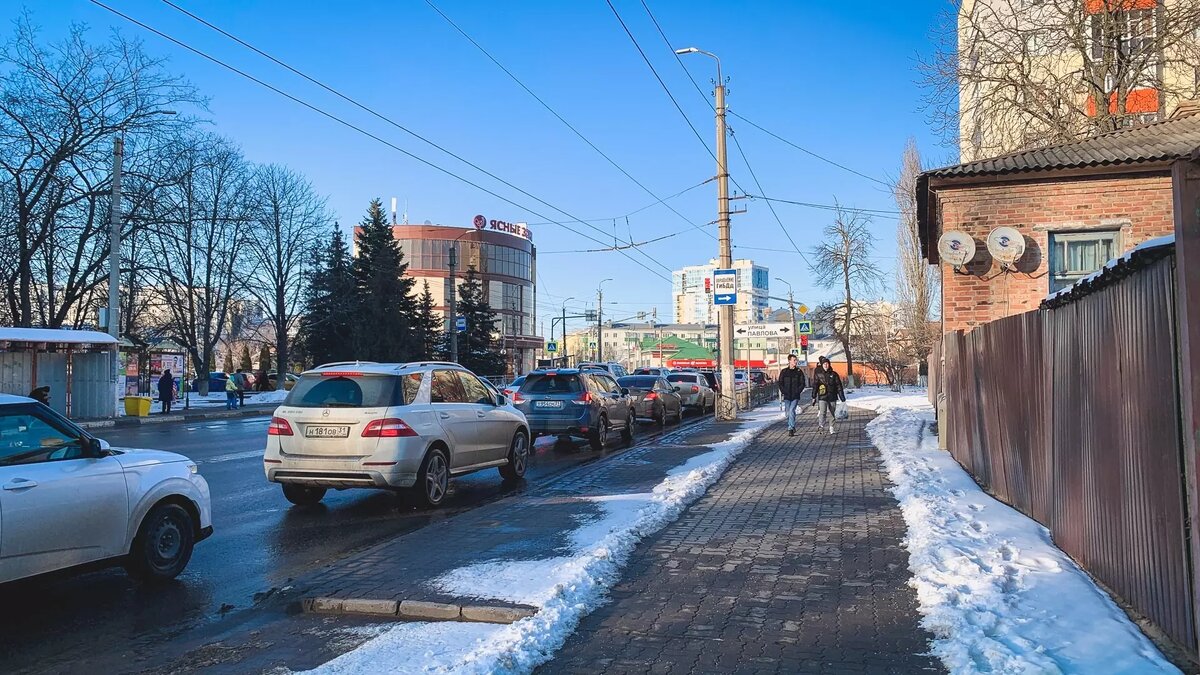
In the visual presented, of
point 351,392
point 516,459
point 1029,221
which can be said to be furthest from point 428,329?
point 351,392

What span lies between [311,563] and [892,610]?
466 centimetres

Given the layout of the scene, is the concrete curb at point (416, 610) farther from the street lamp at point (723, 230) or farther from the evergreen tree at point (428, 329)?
the evergreen tree at point (428, 329)

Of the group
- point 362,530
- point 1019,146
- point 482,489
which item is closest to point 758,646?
point 362,530

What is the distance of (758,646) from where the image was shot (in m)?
→ 4.70

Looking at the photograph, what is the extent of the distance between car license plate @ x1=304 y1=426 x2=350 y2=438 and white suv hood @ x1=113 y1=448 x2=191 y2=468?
2409 mm

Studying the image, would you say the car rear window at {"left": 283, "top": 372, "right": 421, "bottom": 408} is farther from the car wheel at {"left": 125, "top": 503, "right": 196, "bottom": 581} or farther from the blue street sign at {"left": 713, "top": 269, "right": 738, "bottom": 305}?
the blue street sign at {"left": 713, "top": 269, "right": 738, "bottom": 305}

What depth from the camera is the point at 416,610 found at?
541cm

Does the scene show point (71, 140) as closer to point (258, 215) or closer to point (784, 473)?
point (258, 215)

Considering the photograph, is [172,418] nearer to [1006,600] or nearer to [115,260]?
[115,260]

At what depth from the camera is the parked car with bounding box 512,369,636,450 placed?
1596cm

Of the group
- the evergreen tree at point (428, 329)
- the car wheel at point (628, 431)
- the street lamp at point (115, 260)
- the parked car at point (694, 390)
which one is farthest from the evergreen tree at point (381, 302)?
the car wheel at point (628, 431)

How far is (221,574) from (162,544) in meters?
0.56

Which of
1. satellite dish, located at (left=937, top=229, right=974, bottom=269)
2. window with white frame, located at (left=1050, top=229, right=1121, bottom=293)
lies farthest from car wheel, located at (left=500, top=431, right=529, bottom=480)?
window with white frame, located at (left=1050, top=229, right=1121, bottom=293)

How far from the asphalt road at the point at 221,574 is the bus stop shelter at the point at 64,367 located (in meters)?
13.8
